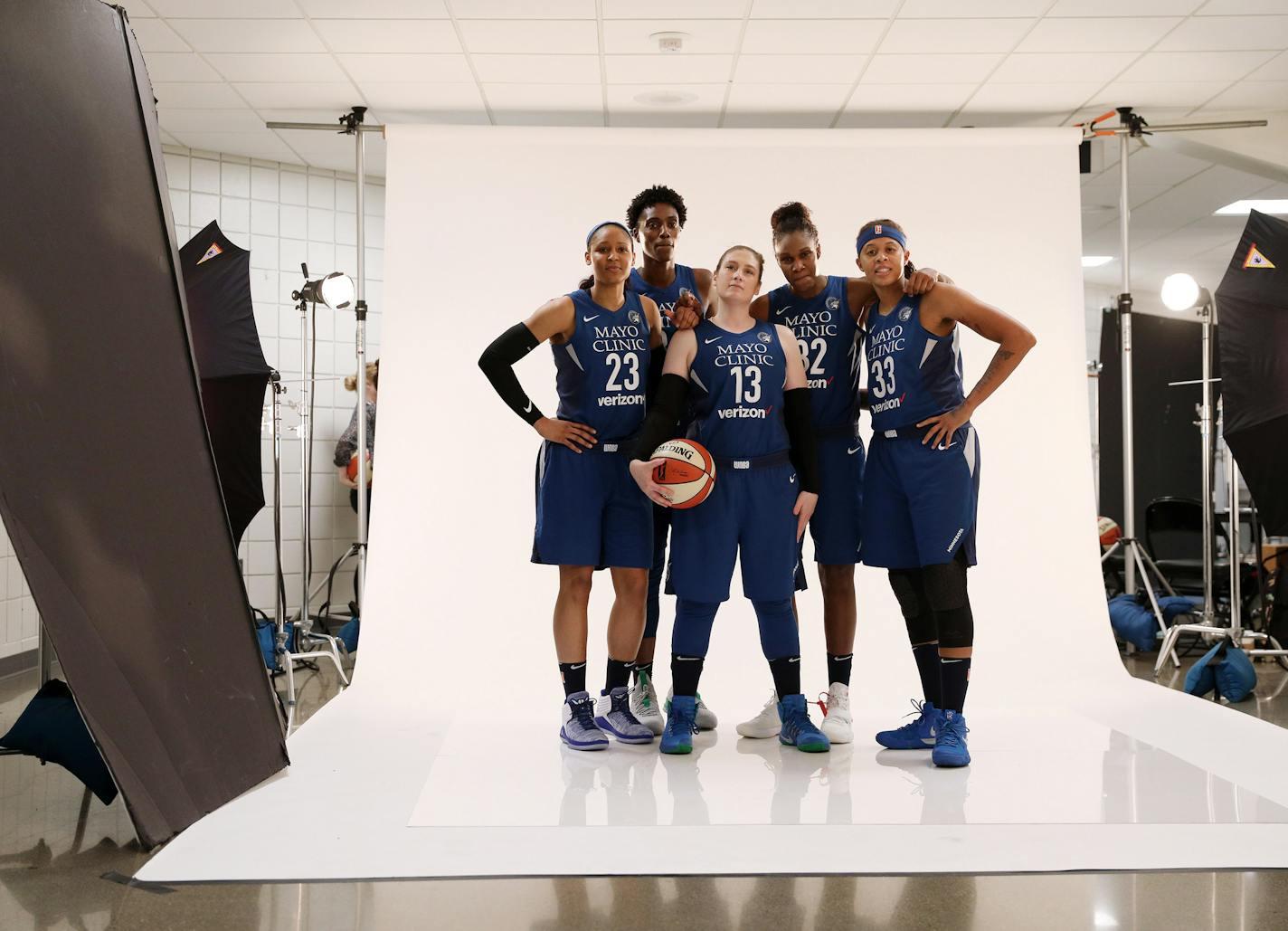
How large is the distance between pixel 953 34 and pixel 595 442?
8.07 feet

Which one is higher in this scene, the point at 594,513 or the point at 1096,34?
the point at 1096,34

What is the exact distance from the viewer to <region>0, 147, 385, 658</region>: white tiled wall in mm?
6168

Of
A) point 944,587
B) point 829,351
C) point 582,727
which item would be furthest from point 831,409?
point 582,727

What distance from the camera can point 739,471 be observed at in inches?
123

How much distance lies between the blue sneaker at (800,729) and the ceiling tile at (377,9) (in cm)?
281

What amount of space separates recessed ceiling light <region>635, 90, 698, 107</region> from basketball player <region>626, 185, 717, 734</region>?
5.85 feet

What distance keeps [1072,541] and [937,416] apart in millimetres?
2004

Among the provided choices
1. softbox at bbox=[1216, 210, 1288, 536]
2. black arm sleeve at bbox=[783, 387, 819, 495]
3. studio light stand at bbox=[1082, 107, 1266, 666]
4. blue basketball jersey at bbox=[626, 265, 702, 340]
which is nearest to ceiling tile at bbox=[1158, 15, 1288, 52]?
studio light stand at bbox=[1082, 107, 1266, 666]

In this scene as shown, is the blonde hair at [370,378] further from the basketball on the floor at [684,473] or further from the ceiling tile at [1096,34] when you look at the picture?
the ceiling tile at [1096,34]

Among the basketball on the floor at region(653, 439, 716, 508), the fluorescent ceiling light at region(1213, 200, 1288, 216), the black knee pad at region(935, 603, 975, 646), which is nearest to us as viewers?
the basketball on the floor at region(653, 439, 716, 508)

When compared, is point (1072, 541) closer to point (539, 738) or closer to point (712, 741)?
point (712, 741)

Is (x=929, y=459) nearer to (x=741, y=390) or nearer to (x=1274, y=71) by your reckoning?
(x=741, y=390)

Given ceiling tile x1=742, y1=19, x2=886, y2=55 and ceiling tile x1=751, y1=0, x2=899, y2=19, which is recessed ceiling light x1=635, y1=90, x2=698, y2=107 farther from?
ceiling tile x1=751, y1=0, x2=899, y2=19

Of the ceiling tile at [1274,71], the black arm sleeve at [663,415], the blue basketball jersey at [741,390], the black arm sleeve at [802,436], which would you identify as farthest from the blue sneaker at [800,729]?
the ceiling tile at [1274,71]
